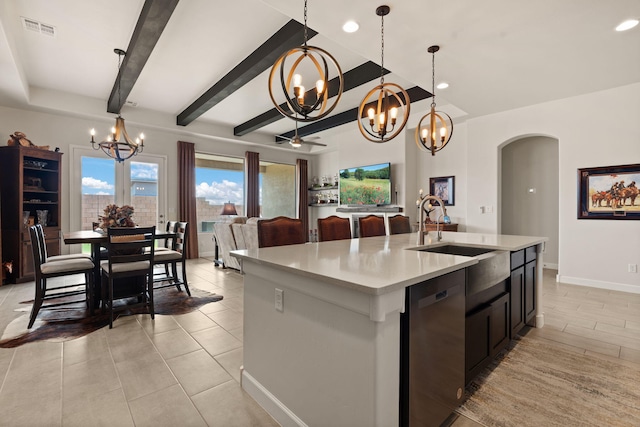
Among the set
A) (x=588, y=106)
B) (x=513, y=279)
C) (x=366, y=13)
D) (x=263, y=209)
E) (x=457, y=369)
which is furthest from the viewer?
(x=263, y=209)

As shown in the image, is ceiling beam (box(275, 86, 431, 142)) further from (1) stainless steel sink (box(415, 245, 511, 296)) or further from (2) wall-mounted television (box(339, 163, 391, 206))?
(1) stainless steel sink (box(415, 245, 511, 296))

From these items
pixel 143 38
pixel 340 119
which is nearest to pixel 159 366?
pixel 143 38

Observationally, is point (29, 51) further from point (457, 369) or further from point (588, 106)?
point (588, 106)

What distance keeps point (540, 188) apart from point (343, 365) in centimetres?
628

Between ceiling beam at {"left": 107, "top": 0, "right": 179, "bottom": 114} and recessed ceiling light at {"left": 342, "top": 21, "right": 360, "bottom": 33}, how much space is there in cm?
158

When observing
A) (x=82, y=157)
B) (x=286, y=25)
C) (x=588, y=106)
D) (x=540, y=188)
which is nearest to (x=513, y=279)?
(x=286, y=25)

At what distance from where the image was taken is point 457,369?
1.64 meters

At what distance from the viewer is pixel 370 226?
12.0ft

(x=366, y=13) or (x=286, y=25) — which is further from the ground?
(x=286, y=25)

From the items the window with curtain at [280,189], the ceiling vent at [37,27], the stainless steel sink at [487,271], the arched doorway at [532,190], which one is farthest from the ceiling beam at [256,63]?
the arched doorway at [532,190]

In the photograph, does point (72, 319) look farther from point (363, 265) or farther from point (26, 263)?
point (363, 265)

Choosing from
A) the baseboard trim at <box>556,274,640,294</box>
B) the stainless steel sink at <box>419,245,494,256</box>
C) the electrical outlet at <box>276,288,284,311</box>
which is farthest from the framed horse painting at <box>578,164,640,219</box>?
the electrical outlet at <box>276,288,284,311</box>

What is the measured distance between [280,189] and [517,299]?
769 centimetres

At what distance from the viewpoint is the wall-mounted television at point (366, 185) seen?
6.97 meters
